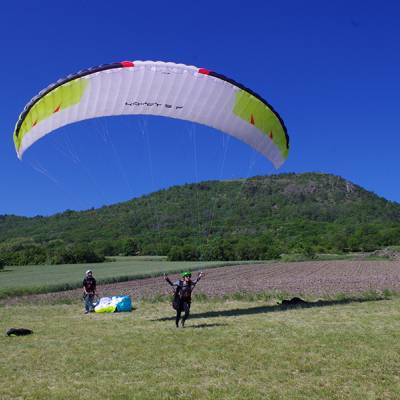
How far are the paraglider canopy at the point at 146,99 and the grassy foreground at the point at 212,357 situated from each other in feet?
17.2

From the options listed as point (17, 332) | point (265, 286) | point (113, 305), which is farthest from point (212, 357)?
point (265, 286)

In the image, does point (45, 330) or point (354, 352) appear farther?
point (45, 330)

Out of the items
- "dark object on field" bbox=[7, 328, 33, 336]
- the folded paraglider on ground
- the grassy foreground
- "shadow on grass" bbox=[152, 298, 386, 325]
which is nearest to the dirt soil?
"shadow on grass" bbox=[152, 298, 386, 325]

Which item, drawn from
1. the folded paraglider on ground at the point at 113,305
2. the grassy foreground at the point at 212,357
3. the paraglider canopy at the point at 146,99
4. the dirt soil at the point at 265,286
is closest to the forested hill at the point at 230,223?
the dirt soil at the point at 265,286

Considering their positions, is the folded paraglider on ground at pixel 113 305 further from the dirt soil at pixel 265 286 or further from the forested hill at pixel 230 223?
the forested hill at pixel 230 223

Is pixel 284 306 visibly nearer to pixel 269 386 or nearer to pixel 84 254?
pixel 269 386

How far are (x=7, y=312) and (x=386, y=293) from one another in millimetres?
13631

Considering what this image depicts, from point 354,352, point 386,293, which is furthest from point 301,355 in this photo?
point 386,293

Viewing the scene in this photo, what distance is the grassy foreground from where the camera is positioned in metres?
6.96

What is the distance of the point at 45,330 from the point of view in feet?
41.8

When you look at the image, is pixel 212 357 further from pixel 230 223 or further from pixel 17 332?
pixel 230 223

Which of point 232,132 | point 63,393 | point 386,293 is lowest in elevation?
point 63,393

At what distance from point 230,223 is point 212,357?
52.0m

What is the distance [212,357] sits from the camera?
8.90m
